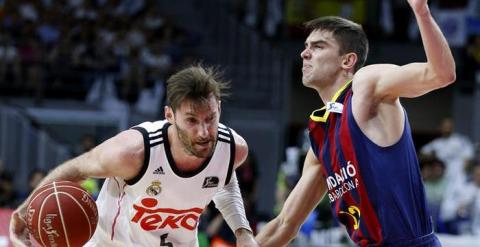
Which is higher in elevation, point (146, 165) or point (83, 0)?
point (83, 0)

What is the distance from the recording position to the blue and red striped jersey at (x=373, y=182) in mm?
5504

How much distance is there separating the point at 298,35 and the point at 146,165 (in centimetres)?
1495

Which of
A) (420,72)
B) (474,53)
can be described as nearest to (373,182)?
(420,72)

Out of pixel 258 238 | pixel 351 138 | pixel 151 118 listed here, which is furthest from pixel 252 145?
pixel 351 138

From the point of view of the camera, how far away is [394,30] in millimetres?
20953

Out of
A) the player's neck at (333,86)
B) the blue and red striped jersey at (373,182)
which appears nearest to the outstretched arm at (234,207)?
the player's neck at (333,86)

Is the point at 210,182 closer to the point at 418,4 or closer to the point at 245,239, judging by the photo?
the point at 245,239

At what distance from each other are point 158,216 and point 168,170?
342mm

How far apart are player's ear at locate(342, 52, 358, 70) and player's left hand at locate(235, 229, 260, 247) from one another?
1352mm

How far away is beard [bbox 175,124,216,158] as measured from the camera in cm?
610

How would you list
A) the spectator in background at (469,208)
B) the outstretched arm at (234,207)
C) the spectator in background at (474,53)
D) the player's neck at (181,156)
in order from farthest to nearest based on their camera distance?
the spectator in background at (474,53) < the spectator in background at (469,208) < the outstretched arm at (234,207) < the player's neck at (181,156)

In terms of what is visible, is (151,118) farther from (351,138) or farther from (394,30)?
(351,138)

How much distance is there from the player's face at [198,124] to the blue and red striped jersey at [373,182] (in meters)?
0.75

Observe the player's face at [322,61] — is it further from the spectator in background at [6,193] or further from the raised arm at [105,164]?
the spectator in background at [6,193]
